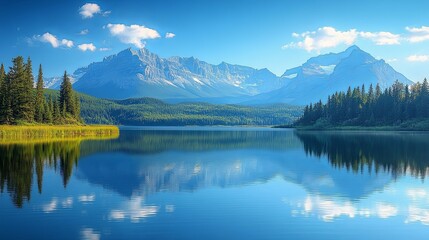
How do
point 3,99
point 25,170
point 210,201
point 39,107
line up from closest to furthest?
point 210,201 → point 25,170 → point 3,99 → point 39,107

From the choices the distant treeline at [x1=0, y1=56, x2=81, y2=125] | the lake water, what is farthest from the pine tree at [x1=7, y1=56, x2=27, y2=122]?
the lake water

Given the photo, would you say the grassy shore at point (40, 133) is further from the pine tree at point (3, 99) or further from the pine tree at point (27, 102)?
the pine tree at point (3, 99)

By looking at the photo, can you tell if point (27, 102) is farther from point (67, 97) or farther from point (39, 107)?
point (67, 97)

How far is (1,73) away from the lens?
123 m

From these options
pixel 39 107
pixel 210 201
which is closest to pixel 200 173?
pixel 210 201

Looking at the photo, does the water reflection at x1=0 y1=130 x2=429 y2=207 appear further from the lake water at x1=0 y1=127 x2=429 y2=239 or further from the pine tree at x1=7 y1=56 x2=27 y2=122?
the pine tree at x1=7 y1=56 x2=27 y2=122

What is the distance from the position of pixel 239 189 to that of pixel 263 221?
11054 mm

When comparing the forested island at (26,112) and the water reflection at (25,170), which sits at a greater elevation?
the forested island at (26,112)

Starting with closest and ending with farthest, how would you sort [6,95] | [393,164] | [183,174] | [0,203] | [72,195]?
[0,203] < [72,195] < [183,174] < [393,164] < [6,95]

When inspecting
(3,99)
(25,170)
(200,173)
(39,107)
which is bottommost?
(200,173)

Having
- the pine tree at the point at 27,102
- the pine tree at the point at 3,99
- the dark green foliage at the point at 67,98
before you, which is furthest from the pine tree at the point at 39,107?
the dark green foliage at the point at 67,98

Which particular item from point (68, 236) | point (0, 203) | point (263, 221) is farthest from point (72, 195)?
point (263, 221)

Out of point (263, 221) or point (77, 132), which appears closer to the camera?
point (263, 221)

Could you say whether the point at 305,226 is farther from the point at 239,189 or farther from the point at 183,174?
the point at 183,174
